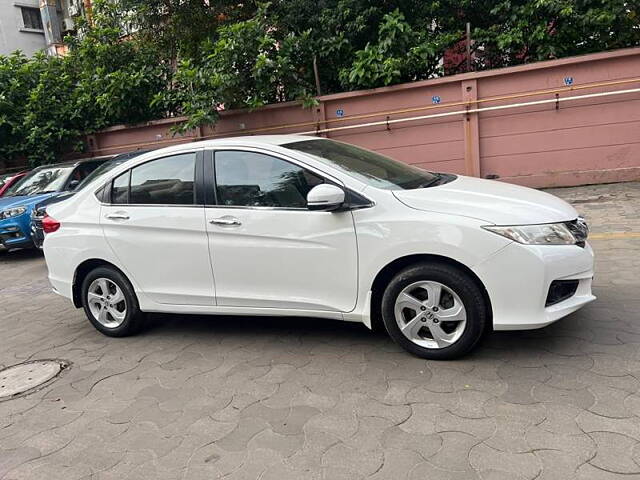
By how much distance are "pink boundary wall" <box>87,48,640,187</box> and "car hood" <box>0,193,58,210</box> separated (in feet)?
15.8

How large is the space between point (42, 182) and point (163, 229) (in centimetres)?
632

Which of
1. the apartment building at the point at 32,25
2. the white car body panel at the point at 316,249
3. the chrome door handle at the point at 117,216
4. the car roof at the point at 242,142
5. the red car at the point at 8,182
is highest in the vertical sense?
the apartment building at the point at 32,25

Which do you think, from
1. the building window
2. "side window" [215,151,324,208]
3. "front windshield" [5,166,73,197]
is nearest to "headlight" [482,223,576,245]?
"side window" [215,151,324,208]

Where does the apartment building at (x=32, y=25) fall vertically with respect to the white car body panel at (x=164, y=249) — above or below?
above

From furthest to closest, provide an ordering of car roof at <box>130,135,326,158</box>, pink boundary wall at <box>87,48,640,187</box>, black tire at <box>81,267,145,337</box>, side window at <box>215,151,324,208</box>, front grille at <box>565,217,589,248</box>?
pink boundary wall at <box>87,48,640,187</box>
black tire at <box>81,267,145,337</box>
car roof at <box>130,135,326,158</box>
side window at <box>215,151,324,208</box>
front grille at <box>565,217,589,248</box>

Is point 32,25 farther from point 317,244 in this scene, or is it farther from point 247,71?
point 317,244

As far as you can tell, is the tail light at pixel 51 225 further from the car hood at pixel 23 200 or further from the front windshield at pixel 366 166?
the car hood at pixel 23 200

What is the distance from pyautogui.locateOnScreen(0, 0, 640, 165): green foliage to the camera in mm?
9641

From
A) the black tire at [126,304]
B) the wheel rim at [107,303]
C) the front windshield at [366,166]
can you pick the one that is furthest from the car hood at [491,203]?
the wheel rim at [107,303]

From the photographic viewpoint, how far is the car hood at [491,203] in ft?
10.7

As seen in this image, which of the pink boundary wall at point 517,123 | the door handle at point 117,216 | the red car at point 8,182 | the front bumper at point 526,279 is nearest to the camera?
the front bumper at point 526,279

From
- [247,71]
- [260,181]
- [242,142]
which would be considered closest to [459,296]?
[260,181]

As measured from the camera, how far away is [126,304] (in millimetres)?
4504

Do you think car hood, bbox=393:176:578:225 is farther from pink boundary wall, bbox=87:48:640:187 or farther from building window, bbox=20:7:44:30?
building window, bbox=20:7:44:30
